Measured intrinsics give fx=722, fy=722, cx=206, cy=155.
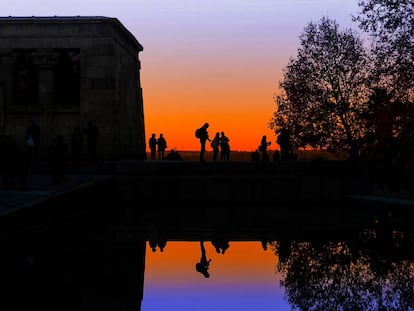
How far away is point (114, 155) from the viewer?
1369 inches

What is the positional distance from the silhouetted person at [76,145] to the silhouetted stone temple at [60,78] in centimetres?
280

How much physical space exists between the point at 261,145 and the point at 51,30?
14.1m

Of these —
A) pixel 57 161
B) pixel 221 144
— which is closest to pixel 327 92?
pixel 221 144

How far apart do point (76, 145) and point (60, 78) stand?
4939 millimetres

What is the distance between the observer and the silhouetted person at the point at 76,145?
103ft

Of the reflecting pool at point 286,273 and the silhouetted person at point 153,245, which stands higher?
the reflecting pool at point 286,273

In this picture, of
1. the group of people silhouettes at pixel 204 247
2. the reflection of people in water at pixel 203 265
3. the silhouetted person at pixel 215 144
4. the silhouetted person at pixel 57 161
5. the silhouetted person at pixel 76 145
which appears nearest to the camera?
the reflection of people in water at pixel 203 265

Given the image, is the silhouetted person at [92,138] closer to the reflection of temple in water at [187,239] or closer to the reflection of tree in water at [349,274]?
the reflection of temple in water at [187,239]

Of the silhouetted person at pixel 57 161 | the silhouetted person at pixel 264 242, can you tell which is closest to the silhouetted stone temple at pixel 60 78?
the silhouetted person at pixel 57 161

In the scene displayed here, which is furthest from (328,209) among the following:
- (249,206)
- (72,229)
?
(72,229)

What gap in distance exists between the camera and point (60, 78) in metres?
35.0

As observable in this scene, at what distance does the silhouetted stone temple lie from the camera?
3484 cm

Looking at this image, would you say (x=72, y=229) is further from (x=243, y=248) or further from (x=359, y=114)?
(x=359, y=114)

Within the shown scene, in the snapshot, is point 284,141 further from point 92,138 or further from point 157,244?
point 157,244
